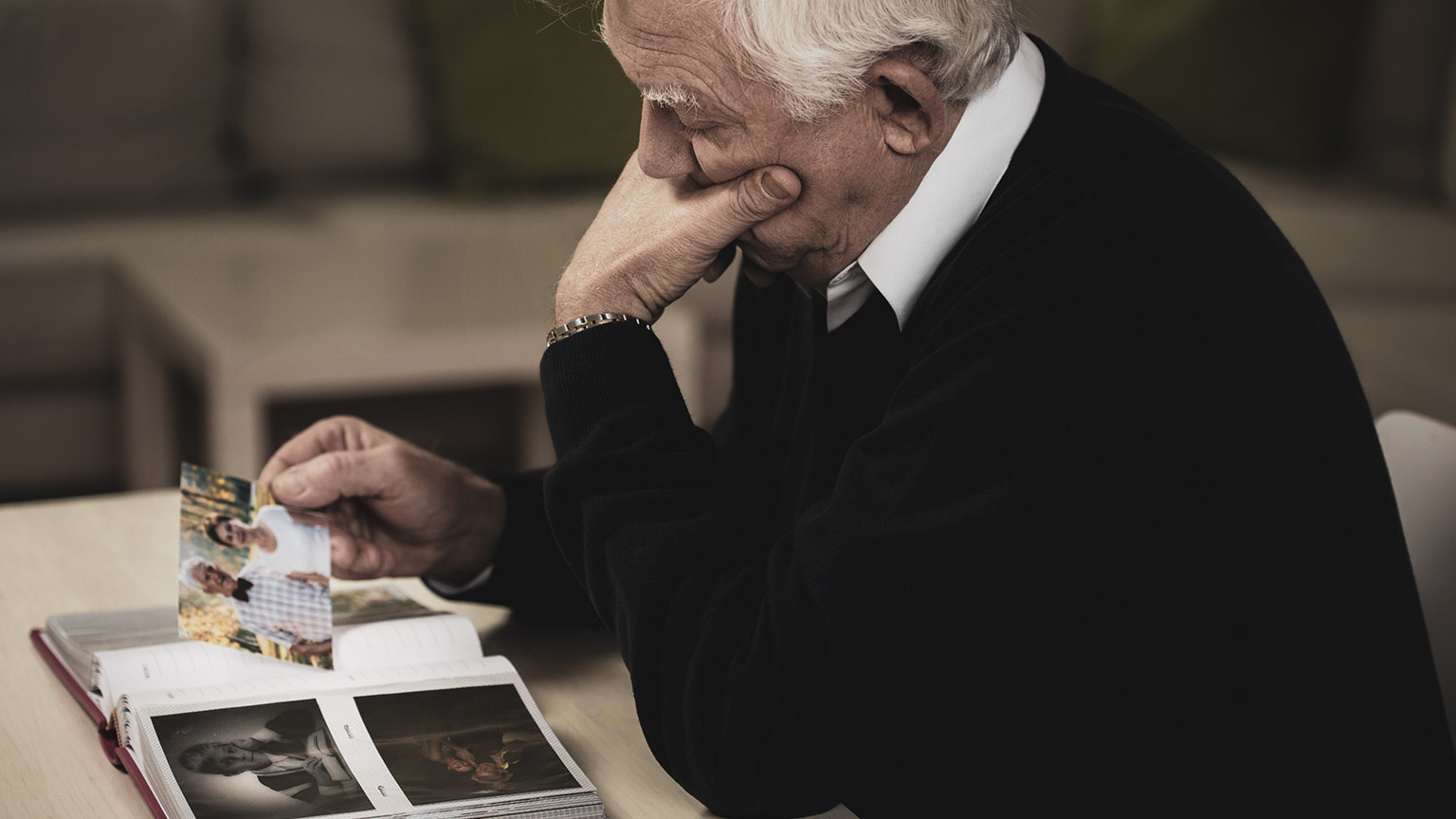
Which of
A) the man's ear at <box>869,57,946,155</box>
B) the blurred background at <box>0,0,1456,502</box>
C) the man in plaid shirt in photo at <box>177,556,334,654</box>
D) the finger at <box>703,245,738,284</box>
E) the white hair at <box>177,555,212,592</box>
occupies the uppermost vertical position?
the blurred background at <box>0,0,1456,502</box>

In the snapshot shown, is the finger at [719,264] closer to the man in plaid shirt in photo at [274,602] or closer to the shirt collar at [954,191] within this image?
the shirt collar at [954,191]

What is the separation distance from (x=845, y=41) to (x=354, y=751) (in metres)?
0.52

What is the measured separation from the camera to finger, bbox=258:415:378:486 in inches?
46.0

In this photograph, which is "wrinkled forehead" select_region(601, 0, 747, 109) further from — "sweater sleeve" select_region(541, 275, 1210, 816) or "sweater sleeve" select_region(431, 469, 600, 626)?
"sweater sleeve" select_region(431, 469, 600, 626)

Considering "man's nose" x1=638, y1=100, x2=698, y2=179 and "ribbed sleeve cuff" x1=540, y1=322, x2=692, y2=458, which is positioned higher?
"man's nose" x1=638, y1=100, x2=698, y2=179

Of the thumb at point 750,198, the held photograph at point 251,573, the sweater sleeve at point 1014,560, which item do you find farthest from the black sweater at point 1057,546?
the held photograph at point 251,573

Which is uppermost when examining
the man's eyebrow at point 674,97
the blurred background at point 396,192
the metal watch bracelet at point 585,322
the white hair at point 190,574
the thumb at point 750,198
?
the blurred background at point 396,192

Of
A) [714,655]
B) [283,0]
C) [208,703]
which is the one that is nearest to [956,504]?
[714,655]

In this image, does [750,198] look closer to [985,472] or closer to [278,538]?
[985,472]

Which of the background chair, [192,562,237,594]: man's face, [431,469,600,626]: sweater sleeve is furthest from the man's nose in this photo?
the background chair

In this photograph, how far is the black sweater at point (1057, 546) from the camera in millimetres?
816

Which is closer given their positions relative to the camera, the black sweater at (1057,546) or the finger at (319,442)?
the black sweater at (1057,546)

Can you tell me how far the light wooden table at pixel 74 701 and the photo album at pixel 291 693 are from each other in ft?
0.07

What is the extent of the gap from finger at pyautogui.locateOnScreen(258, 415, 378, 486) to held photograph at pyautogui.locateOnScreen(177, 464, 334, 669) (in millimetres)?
59
